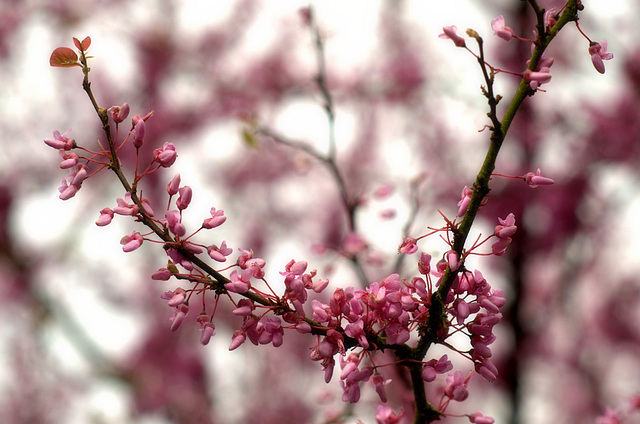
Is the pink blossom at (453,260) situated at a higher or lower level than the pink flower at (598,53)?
lower

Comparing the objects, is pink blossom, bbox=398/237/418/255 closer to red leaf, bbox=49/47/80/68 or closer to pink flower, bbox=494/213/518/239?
pink flower, bbox=494/213/518/239

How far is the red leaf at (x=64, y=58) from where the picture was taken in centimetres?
87

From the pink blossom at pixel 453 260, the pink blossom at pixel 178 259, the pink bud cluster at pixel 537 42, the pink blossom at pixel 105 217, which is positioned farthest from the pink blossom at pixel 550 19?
the pink blossom at pixel 105 217

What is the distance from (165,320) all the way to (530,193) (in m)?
3.67

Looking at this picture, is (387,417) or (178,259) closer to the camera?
(178,259)

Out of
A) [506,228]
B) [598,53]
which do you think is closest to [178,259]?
[506,228]

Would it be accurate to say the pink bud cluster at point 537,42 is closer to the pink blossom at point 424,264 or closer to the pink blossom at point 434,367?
the pink blossom at point 424,264

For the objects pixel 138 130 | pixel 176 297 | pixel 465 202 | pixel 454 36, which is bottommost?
pixel 176 297

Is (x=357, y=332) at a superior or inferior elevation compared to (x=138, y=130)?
inferior

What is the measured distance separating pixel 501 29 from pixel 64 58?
2.39 feet

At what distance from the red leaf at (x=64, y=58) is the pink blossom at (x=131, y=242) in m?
0.30

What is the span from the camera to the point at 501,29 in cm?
88

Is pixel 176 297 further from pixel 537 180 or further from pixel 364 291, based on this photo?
pixel 537 180

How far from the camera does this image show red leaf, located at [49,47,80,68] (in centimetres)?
87
